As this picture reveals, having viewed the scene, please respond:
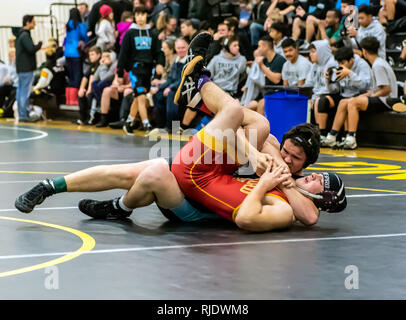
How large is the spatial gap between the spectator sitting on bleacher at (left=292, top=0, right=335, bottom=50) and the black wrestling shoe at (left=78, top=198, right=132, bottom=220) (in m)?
7.76

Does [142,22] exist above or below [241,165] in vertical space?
above

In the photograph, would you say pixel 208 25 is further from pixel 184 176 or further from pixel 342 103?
pixel 184 176

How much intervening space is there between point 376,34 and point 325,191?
6.57m

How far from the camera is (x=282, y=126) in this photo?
925 cm

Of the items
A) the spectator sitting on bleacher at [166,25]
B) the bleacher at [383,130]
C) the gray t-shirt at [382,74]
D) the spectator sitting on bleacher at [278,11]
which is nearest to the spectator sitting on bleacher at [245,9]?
the spectator sitting on bleacher at [278,11]

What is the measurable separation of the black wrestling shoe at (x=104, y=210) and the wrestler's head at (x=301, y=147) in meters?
1.18

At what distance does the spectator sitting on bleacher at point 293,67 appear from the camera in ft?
34.9

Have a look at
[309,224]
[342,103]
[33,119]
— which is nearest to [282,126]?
[342,103]

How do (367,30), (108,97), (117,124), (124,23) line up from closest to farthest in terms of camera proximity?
1. (367,30)
2. (117,124)
3. (108,97)
4. (124,23)

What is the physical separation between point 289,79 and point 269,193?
20.9ft

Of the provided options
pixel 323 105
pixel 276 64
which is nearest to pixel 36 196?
pixel 323 105

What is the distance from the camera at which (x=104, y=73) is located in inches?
547

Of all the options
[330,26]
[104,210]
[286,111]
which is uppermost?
[330,26]

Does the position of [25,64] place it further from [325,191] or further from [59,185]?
[325,191]
